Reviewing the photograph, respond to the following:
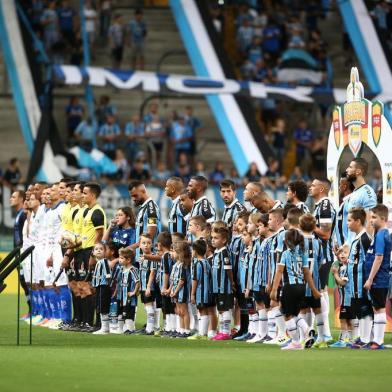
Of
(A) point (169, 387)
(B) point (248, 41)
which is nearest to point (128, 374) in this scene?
(A) point (169, 387)

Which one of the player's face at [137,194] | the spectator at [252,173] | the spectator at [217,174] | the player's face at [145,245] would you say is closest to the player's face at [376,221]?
the player's face at [145,245]

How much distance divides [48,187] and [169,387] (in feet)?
31.7

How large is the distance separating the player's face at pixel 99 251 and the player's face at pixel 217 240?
1.84 metres

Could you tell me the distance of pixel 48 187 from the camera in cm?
2147

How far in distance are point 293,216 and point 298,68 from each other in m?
21.1

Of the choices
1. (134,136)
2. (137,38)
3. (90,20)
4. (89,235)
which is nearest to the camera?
(89,235)

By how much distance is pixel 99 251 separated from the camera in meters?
19.2

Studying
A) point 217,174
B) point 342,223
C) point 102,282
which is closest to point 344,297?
point 342,223

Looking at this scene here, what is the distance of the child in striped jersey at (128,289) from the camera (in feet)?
63.1

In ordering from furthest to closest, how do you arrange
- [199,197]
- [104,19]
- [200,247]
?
1. [104,19]
2. [199,197]
3. [200,247]

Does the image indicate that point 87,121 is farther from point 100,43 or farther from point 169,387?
point 169,387

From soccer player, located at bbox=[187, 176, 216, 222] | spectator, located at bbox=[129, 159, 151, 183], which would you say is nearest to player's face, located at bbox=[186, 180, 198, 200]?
soccer player, located at bbox=[187, 176, 216, 222]

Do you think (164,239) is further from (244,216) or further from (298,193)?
(298,193)

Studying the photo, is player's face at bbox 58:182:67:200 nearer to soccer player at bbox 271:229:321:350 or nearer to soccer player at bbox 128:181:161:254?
soccer player at bbox 128:181:161:254
